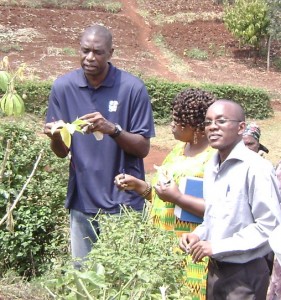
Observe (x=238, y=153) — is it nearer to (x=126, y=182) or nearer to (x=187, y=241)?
(x=187, y=241)

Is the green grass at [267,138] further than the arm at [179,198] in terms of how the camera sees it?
Yes

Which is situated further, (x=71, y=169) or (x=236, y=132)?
(x=71, y=169)

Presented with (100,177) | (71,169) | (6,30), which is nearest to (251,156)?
(100,177)

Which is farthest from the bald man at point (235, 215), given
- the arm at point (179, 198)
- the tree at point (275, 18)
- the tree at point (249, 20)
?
the tree at point (249, 20)

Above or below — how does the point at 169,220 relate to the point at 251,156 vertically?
below

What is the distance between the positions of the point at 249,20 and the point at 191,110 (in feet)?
68.3

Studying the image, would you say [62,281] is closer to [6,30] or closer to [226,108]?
[226,108]

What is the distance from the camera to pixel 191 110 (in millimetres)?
3176

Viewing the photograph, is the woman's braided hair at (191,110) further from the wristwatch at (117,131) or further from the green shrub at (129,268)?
the green shrub at (129,268)

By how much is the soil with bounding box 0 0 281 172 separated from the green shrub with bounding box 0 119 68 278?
15.3 metres

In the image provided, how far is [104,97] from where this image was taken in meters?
3.39

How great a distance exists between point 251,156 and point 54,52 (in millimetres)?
20390

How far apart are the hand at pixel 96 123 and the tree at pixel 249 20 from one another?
20726 millimetres

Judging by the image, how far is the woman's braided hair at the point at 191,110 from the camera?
3178 millimetres
